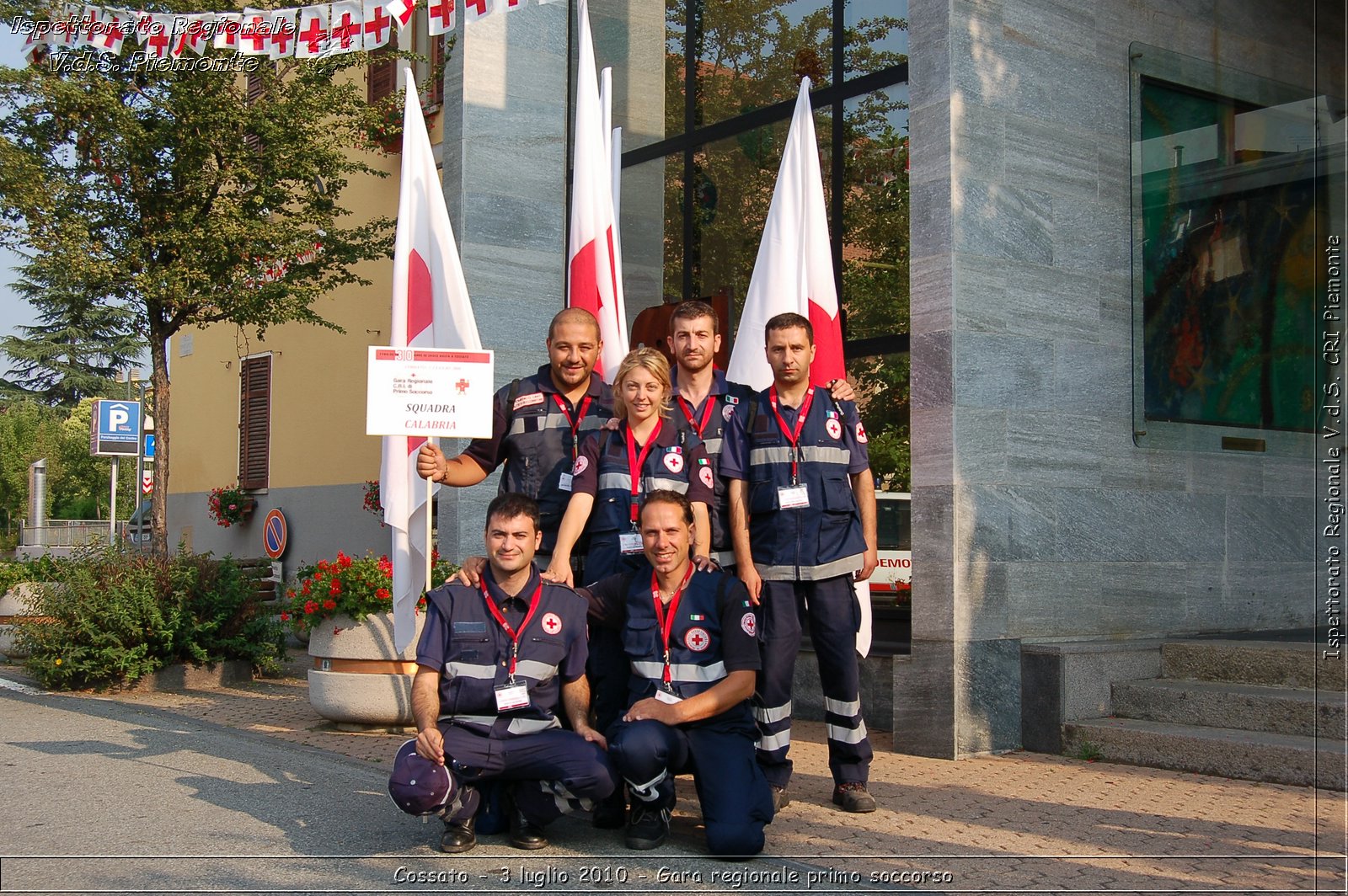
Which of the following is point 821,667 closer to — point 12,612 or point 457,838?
point 457,838

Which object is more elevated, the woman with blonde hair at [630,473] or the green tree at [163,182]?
the green tree at [163,182]

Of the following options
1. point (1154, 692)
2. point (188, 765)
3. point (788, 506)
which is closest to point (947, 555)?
point (1154, 692)

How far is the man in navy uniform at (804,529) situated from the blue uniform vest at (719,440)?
0.16 feet

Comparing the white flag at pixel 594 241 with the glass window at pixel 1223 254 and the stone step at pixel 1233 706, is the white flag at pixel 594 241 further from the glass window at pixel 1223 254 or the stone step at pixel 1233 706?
the stone step at pixel 1233 706

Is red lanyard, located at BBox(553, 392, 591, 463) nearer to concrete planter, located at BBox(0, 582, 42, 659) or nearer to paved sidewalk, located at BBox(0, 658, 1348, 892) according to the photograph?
paved sidewalk, located at BBox(0, 658, 1348, 892)

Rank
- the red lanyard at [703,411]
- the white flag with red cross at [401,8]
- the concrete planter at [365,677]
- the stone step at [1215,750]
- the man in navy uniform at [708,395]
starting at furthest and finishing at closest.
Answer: the white flag with red cross at [401,8], the concrete planter at [365,677], the stone step at [1215,750], the red lanyard at [703,411], the man in navy uniform at [708,395]

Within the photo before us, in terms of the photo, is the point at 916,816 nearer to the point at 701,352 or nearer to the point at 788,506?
the point at 788,506

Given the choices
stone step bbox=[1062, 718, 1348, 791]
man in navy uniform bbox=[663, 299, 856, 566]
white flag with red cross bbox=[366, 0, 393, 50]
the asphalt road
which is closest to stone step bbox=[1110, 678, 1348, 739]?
stone step bbox=[1062, 718, 1348, 791]

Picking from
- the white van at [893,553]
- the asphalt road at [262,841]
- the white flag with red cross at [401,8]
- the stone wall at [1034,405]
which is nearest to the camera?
the asphalt road at [262,841]

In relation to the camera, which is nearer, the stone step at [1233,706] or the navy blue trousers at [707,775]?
the navy blue trousers at [707,775]

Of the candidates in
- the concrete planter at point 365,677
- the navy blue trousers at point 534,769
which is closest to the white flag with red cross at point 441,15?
the concrete planter at point 365,677

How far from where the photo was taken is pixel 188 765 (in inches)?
274

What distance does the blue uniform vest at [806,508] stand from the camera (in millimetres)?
5945

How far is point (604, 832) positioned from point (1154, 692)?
370 centimetres
